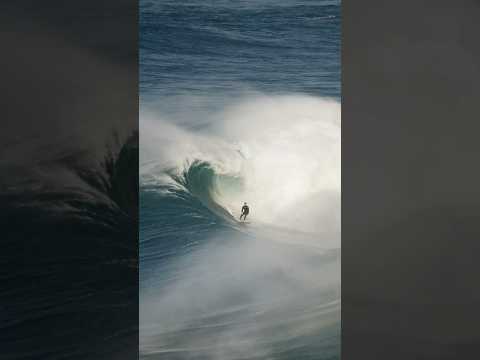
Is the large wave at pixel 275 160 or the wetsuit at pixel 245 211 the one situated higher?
the large wave at pixel 275 160

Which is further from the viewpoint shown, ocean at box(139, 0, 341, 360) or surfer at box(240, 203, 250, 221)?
surfer at box(240, 203, 250, 221)

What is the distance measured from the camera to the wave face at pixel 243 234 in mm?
3076

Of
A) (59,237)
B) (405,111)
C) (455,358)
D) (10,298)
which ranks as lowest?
(455,358)

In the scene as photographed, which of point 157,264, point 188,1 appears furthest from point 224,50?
point 157,264

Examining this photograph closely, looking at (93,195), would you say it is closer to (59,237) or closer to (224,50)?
(59,237)

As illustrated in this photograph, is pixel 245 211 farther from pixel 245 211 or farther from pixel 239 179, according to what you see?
pixel 239 179

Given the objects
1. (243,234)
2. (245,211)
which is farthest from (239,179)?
(243,234)

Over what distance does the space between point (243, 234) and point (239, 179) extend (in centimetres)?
32

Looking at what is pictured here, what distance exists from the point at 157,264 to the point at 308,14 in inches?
68.2

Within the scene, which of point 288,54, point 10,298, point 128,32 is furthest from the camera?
point 288,54

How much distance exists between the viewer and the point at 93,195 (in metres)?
2.92

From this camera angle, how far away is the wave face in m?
3.08

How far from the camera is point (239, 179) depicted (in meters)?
3.20

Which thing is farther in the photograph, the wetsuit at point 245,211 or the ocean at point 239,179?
the wetsuit at point 245,211
